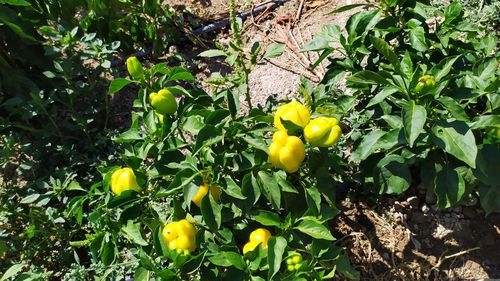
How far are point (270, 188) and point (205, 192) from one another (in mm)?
237

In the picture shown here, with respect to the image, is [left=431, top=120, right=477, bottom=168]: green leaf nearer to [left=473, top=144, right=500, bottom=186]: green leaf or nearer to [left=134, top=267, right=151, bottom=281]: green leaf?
[left=473, top=144, right=500, bottom=186]: green leaf

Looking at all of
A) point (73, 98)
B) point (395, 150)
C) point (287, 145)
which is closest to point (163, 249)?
point (287, 145)

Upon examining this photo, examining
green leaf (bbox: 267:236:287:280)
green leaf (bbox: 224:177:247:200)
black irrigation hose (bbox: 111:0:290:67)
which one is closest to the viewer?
green leaf (bbox: 267:236:287:280)

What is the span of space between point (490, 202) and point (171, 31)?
217 centimetres

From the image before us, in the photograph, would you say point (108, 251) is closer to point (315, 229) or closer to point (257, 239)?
point (257, 239)

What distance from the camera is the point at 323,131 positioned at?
175cm

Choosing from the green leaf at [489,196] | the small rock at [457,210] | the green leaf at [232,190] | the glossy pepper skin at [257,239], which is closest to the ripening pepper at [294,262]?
the glossy pepper skin at [257,239]

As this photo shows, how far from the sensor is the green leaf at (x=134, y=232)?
179 cm

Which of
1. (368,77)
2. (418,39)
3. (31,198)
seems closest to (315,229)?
(368,77)

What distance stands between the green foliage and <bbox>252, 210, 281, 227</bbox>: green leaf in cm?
43

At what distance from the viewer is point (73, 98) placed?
277 cm

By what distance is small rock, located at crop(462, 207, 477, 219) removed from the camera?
250cm

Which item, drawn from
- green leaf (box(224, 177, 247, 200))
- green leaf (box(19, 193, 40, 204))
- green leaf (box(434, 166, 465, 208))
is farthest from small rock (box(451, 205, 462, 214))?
green leaf (box(19, 193, 40, 204))

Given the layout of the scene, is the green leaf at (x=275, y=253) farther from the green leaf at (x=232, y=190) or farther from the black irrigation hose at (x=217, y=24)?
the black irrigation hose at (x=217, y=24)
